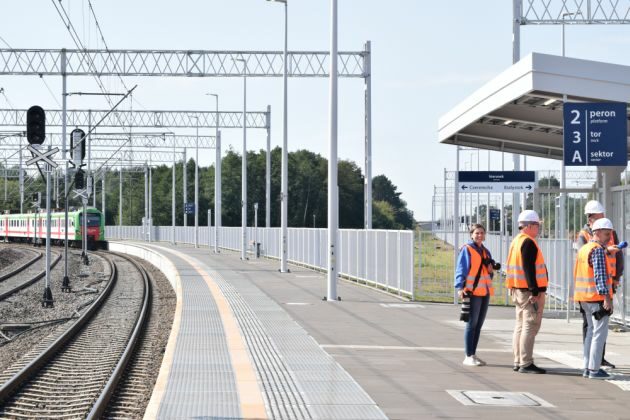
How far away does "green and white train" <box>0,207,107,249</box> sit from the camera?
69312 millimetres

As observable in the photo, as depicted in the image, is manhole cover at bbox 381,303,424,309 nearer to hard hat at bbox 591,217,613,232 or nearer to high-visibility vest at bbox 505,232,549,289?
high-visibility vest at bbox 505,232,549,289

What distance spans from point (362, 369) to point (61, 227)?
59.0m

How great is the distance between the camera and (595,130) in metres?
16.0

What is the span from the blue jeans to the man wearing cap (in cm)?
59

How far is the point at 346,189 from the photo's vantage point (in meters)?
134

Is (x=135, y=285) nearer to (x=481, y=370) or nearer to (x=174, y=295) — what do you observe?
(x=174, y=295)

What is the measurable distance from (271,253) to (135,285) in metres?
14.9

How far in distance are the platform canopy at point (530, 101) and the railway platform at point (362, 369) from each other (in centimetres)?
341

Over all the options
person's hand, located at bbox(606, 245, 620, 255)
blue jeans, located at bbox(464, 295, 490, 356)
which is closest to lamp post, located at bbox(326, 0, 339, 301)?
blue jeans, located at bbox(464, 295, 490, 356)

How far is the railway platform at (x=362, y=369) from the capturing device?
988cm

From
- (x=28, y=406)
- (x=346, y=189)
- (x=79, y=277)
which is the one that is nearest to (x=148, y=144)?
(x=79, y=277)

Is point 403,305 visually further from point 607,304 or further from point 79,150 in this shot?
point 79,150

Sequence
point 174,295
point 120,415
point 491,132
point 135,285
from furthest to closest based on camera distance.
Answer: point 135,285, point 174,295, point 491,132, point 120,415

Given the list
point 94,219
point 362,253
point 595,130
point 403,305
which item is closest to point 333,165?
point 403,305
